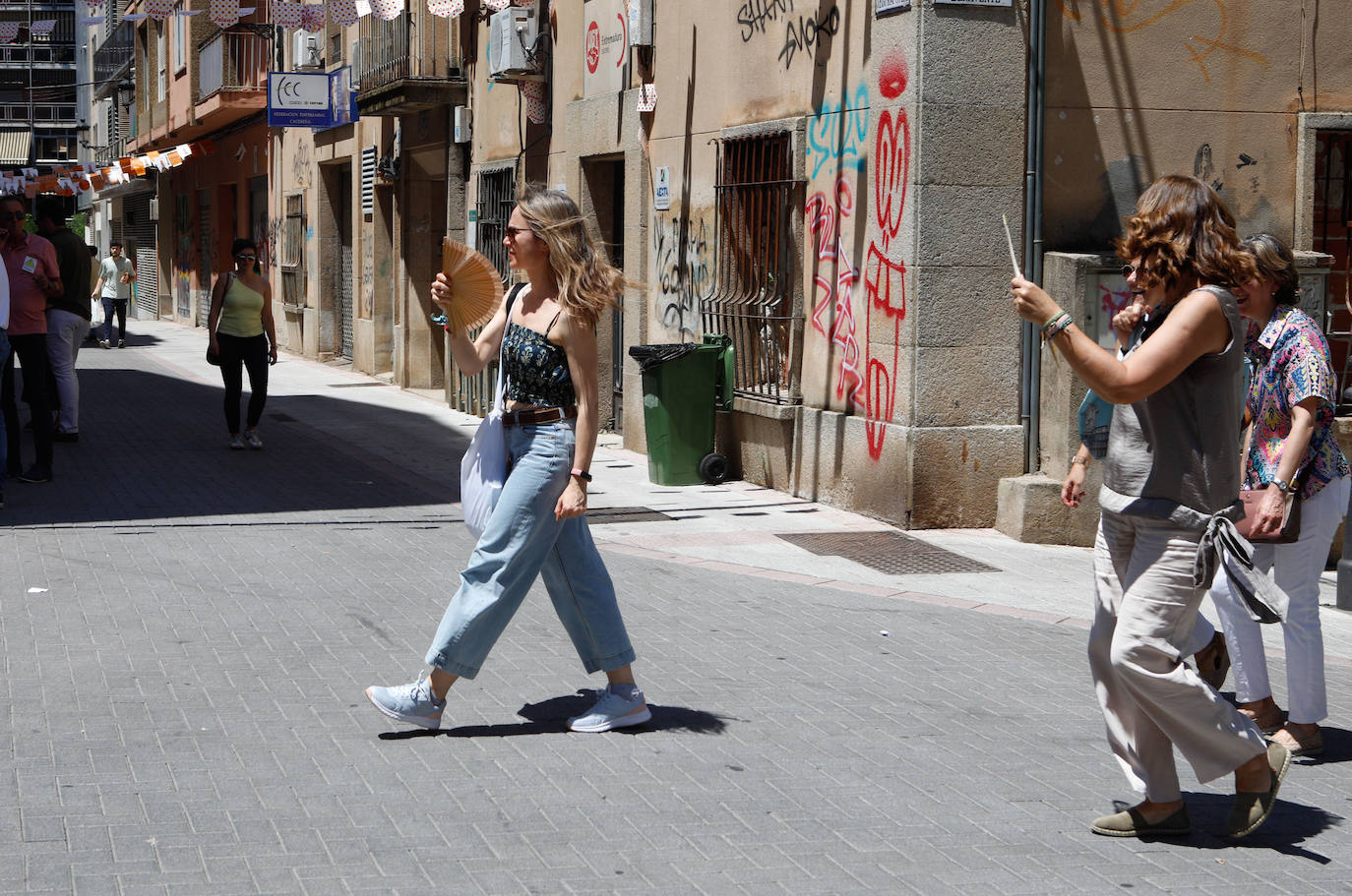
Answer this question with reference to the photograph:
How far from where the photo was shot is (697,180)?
13.5m

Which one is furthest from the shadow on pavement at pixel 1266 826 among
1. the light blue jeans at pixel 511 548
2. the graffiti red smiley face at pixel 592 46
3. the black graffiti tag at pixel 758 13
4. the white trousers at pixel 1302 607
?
the graffiti red smiley face at pixel 592 46

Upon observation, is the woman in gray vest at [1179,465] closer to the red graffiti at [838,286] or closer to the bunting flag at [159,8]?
the red graffiti at [838,286]

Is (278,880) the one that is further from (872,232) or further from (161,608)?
(872,232)

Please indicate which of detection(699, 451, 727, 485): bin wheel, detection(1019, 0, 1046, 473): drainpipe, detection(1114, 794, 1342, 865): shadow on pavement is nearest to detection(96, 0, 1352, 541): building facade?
detection(1019, 0, 1046, 473): drainpipe

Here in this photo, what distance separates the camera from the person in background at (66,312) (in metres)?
13.9

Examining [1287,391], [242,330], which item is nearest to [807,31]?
[242,330]

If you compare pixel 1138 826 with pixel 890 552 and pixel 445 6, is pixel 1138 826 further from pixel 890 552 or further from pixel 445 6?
pixel 445 6

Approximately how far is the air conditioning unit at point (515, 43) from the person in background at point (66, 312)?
4.68m

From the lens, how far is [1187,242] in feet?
14.3

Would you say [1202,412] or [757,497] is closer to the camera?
[1202,412]

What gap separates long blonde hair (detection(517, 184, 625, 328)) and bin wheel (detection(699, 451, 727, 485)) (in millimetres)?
7071

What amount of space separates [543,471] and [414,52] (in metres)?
15.5

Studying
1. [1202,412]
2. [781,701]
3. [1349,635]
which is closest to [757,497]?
[1349,635]

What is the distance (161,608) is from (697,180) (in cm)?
704
